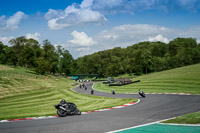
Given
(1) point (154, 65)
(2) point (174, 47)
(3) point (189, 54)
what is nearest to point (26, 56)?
(1) point (154, 65)

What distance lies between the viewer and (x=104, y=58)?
164750 mm

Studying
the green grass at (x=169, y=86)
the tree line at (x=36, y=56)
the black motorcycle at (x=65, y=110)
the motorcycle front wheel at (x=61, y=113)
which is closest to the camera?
the motorcycle front wheel at (x=61, y=113)

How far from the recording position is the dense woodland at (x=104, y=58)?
119 metres

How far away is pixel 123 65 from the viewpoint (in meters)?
150

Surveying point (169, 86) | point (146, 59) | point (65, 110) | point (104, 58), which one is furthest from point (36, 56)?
point (65, 110)

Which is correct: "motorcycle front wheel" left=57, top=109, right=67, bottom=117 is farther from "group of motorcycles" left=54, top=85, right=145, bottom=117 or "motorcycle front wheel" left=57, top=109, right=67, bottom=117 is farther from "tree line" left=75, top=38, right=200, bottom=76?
"tree line" left=75, top=38, right=200, bottom=76

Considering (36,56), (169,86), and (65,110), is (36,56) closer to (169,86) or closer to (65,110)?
(169,86)

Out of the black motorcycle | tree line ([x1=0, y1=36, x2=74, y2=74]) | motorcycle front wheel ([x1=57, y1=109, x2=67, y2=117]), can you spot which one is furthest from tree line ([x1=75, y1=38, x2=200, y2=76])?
motorcycle front wheel ([x1=57, y1=109, x2=67, y2=117])

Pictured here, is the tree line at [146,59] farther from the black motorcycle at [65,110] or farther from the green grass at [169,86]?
the black motorcycle at [65,110]

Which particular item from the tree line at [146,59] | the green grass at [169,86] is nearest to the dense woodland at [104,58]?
the tree line at [146,59]

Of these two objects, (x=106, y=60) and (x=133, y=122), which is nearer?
(x=133, y=122)

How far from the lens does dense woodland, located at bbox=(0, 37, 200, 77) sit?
4675 inches

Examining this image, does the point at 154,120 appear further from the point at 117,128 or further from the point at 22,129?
the point at 22,129

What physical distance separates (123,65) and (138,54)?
21.9 m
